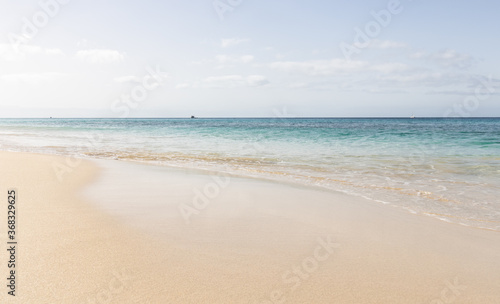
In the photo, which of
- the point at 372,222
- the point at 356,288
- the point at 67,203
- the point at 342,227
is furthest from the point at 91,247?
the point at 372,222

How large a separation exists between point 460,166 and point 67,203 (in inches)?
425

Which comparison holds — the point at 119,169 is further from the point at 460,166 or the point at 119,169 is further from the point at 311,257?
the point at 460,166

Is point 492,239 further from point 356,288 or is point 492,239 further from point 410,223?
point 356,288

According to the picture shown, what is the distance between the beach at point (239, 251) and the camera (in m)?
2.58

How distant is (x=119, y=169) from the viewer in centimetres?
907

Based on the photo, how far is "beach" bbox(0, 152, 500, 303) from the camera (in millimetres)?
2578

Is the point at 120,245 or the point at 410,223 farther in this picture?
the point at 410,223

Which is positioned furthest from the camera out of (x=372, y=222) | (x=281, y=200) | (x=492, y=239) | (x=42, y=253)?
(x=281, y=200)

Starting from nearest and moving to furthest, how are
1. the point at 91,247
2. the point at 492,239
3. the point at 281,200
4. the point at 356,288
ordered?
1. the point at 356,288
2. the point at 91,247
3. the point at 492,239
4. the point at 281,200

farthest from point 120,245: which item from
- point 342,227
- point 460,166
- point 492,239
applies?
point 460,166

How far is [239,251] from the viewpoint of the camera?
333 centimetres

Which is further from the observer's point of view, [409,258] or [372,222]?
[372,222]

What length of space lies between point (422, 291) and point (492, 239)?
2.03 meters

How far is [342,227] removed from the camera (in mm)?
4281
